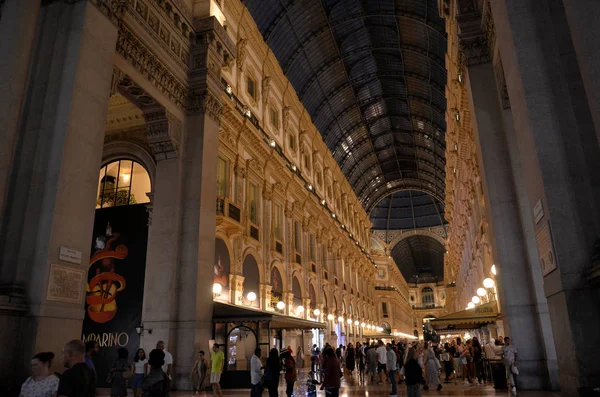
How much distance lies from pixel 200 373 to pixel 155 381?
8093mm

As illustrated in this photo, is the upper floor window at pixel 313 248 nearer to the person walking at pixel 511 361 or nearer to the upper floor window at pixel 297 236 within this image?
the upper floor window at pixel 297 236

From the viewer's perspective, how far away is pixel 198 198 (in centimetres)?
1408

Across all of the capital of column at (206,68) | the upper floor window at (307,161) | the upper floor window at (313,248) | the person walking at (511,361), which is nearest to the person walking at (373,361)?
the person walking at (511,361)

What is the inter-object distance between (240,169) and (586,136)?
1649 centimetres

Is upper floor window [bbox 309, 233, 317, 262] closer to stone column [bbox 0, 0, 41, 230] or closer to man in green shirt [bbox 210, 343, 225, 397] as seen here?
man in green shirt [bbox 210, 343, 225, 397]

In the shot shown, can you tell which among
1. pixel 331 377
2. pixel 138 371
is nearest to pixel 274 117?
pixel 138 371

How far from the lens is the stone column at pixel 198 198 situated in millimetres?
12789

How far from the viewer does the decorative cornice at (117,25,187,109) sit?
39.9 feet

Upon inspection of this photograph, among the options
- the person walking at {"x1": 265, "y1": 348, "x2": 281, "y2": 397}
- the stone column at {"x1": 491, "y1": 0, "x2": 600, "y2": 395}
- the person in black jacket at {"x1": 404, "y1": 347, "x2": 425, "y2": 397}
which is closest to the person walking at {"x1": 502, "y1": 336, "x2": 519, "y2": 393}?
the person in black jacket at {"x1": 404, "y1": 347, "x2": 425, "y2": 397}

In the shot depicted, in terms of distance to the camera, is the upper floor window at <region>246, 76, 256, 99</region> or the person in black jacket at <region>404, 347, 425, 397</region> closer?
the person in black jacket at <region>404, 347, 425, 397</region>

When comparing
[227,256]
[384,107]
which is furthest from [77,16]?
[384,107]

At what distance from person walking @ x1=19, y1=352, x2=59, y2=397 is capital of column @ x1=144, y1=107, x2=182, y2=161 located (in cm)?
1072

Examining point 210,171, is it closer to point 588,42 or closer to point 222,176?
point 222,176

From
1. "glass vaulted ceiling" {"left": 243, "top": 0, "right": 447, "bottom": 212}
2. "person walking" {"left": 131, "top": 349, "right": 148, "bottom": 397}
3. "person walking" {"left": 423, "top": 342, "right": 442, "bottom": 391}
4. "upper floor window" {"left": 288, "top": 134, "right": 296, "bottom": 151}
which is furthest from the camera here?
"upper floor window" {"left": 288, "top": 134, "right": 296, "bottom": 151}
